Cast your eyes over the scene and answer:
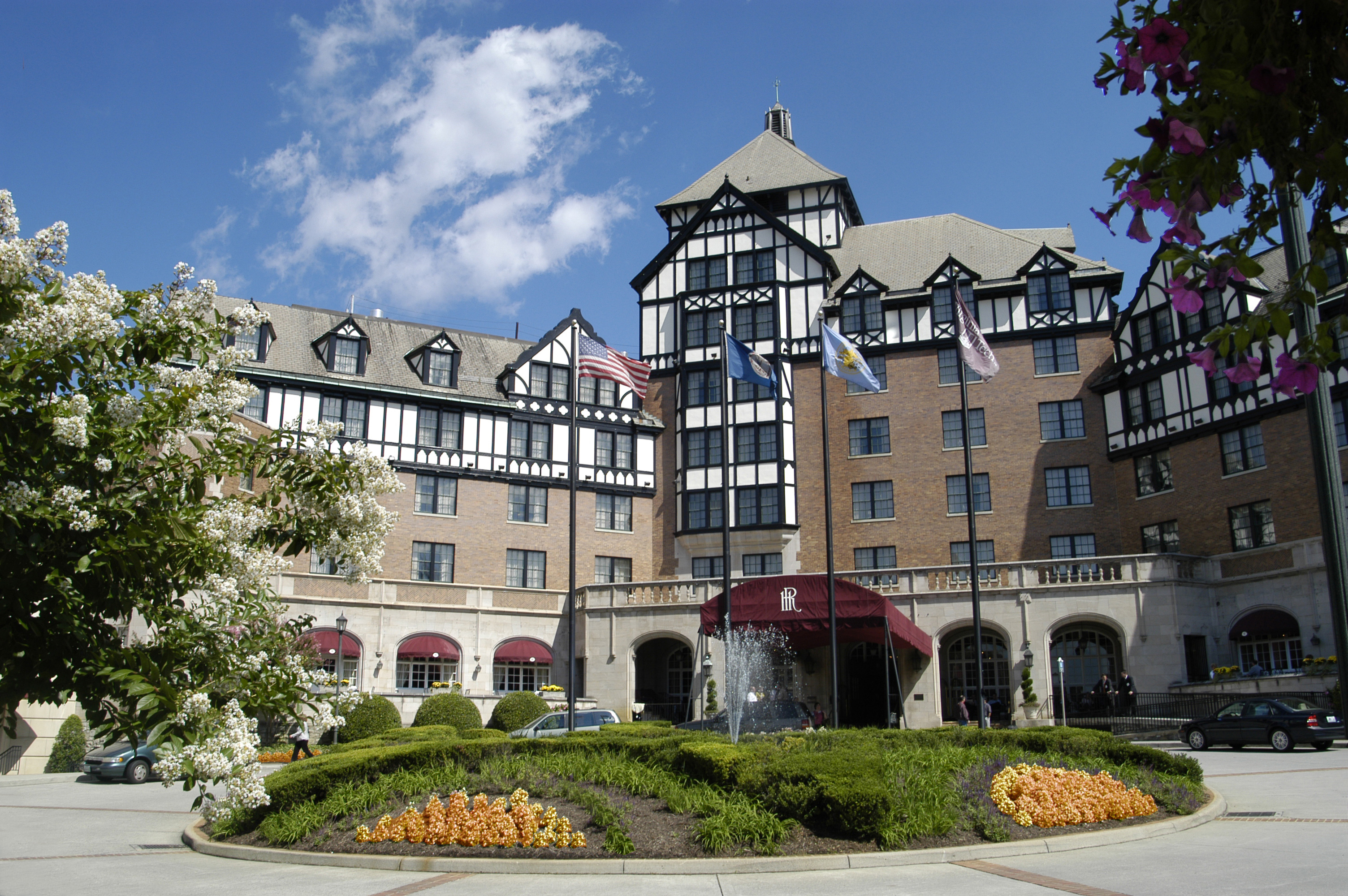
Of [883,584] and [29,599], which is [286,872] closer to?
[29,599]

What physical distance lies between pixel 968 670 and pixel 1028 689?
4.28m

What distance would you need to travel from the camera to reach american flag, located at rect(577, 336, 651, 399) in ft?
91.6

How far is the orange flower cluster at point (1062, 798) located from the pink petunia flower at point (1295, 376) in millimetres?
11122

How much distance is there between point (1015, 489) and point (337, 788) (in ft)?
109

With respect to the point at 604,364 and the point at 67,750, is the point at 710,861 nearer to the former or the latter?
the point at 604,364

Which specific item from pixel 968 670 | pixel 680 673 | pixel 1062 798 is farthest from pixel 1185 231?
pixel 680 673

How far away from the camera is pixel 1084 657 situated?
1473 inches

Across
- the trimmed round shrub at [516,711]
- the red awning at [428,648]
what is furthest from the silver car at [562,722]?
the red awning at [428,648]

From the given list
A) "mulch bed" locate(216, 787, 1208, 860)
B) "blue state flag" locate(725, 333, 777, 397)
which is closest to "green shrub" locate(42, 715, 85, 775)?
"mulch bed" locate(216, 787, 1208, 860)

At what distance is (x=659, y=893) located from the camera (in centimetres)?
1064

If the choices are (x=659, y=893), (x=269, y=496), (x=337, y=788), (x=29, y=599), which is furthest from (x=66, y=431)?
(x=337, y=788)

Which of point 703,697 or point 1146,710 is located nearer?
point 1146,710

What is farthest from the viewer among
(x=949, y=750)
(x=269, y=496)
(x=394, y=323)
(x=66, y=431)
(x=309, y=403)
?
(x=394, y=323)

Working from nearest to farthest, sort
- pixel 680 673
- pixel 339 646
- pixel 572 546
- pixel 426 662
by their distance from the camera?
pixel 572 546 < pixel 339 646 < pixel 426 662 < pixel 680 673
